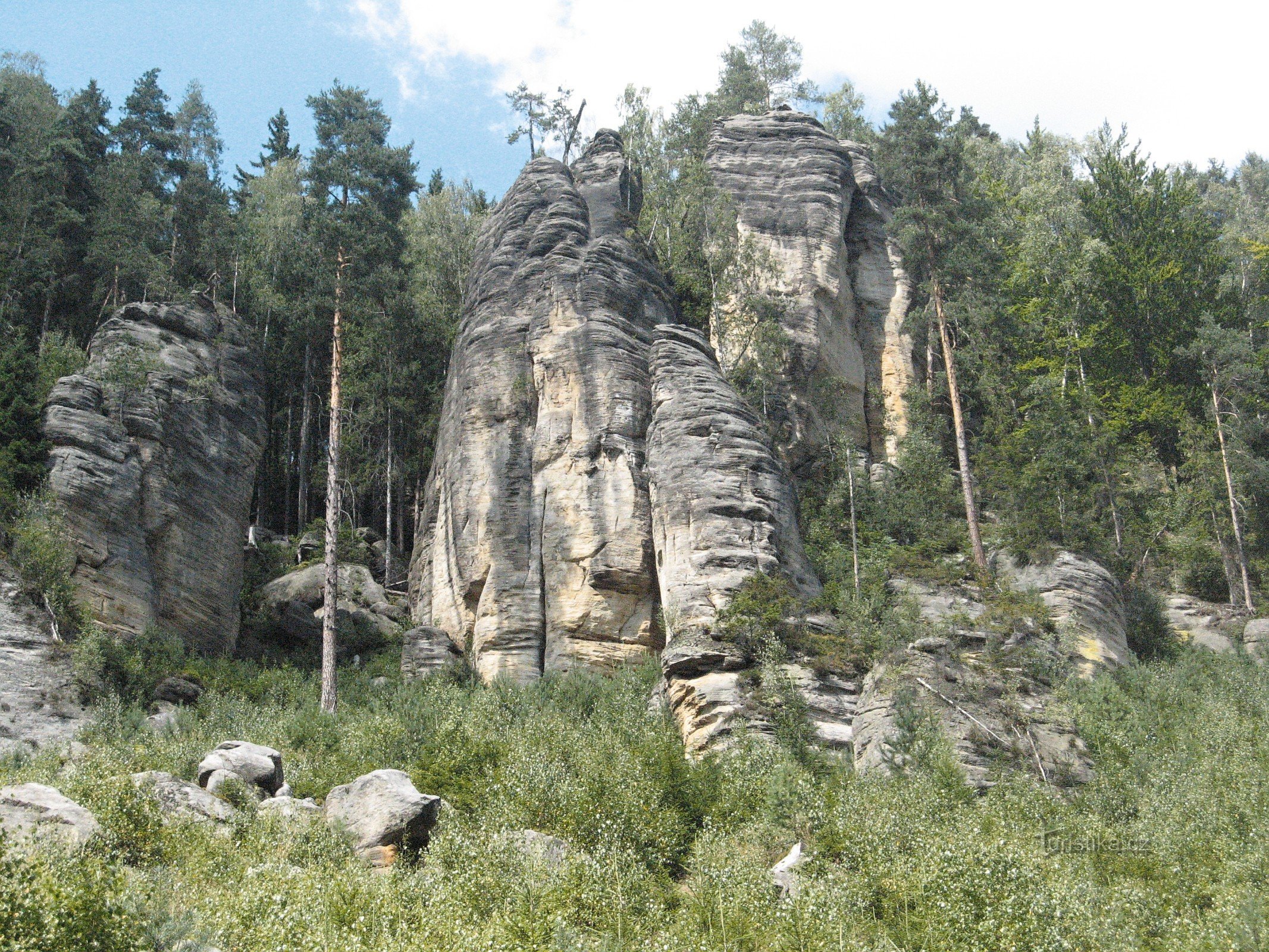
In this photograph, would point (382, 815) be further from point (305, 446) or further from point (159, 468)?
point (305, 446)

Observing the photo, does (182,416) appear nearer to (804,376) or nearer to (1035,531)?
(804,376)

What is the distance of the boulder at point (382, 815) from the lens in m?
17.0

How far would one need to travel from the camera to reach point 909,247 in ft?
127

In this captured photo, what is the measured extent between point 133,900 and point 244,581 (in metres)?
24.5

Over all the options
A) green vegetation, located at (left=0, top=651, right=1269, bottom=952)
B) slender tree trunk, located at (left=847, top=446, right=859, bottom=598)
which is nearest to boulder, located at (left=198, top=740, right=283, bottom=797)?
green vegetation, located at (left=0, top=651, right=1269, bottom=952)

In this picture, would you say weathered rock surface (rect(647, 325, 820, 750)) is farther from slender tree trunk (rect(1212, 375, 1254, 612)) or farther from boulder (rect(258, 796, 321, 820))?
slender tree trunk (rect(1212, 375, 1254, 612))

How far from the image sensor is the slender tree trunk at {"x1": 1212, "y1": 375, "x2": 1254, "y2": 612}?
3394 centimetres

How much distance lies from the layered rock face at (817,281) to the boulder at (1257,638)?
14.1 meters

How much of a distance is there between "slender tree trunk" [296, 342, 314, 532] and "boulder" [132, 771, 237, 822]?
24.3m

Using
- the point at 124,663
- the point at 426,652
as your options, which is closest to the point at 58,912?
the point at 124,663

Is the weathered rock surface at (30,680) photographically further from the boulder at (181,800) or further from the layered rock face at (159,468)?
the boulder at (181,800)

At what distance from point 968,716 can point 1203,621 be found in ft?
51.8

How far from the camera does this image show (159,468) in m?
30.8

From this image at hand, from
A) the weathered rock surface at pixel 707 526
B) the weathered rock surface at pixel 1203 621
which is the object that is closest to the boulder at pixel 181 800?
the weathered rock surface at pixel 707 526
